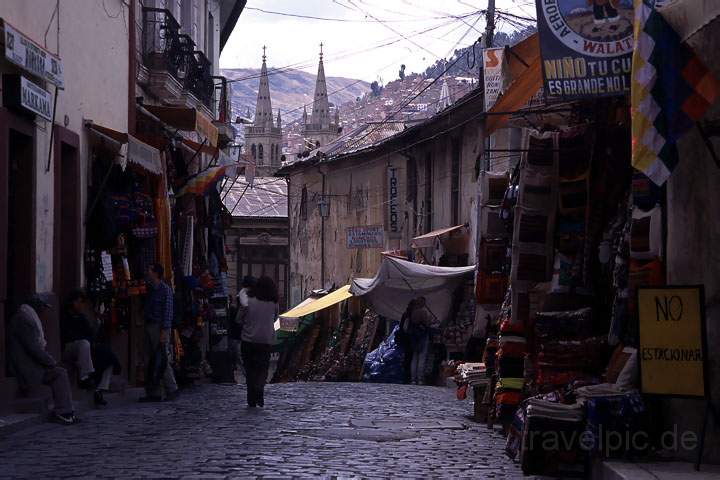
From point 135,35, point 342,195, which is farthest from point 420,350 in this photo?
point 342,195

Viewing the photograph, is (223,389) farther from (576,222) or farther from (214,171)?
(576,222)

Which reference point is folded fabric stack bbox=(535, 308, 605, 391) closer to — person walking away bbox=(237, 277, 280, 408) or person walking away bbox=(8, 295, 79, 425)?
person walking away bbox=(8, 295, 79, 425)

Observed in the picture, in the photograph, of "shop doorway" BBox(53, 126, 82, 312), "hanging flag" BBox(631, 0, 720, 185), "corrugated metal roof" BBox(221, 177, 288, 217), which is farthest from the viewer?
"corrugated metal roof" BBox(221, 177, 288, 217)

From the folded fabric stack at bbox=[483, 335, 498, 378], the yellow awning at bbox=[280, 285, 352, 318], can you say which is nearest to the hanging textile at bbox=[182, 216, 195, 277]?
the folded fabric stack at bbox=[483, 335, 498, 378]

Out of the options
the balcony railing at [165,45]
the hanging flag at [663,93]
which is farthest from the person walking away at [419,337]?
the hanging flag at [663,93]

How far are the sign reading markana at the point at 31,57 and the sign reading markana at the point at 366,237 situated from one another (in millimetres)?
25823

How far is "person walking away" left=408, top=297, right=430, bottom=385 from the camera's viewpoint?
26375 millimetres

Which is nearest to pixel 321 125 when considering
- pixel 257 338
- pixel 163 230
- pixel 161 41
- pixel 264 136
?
pixel 264 136

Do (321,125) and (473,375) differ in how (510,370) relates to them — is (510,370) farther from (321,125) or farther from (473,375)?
(321,125)

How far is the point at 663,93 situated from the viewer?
809 cm

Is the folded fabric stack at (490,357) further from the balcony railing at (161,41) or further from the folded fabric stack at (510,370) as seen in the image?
the balcony railing at (161,41)

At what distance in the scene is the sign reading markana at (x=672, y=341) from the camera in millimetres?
8312

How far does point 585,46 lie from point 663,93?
2694mm

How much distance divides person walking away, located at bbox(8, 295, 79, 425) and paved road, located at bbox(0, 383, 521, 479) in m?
0.29
